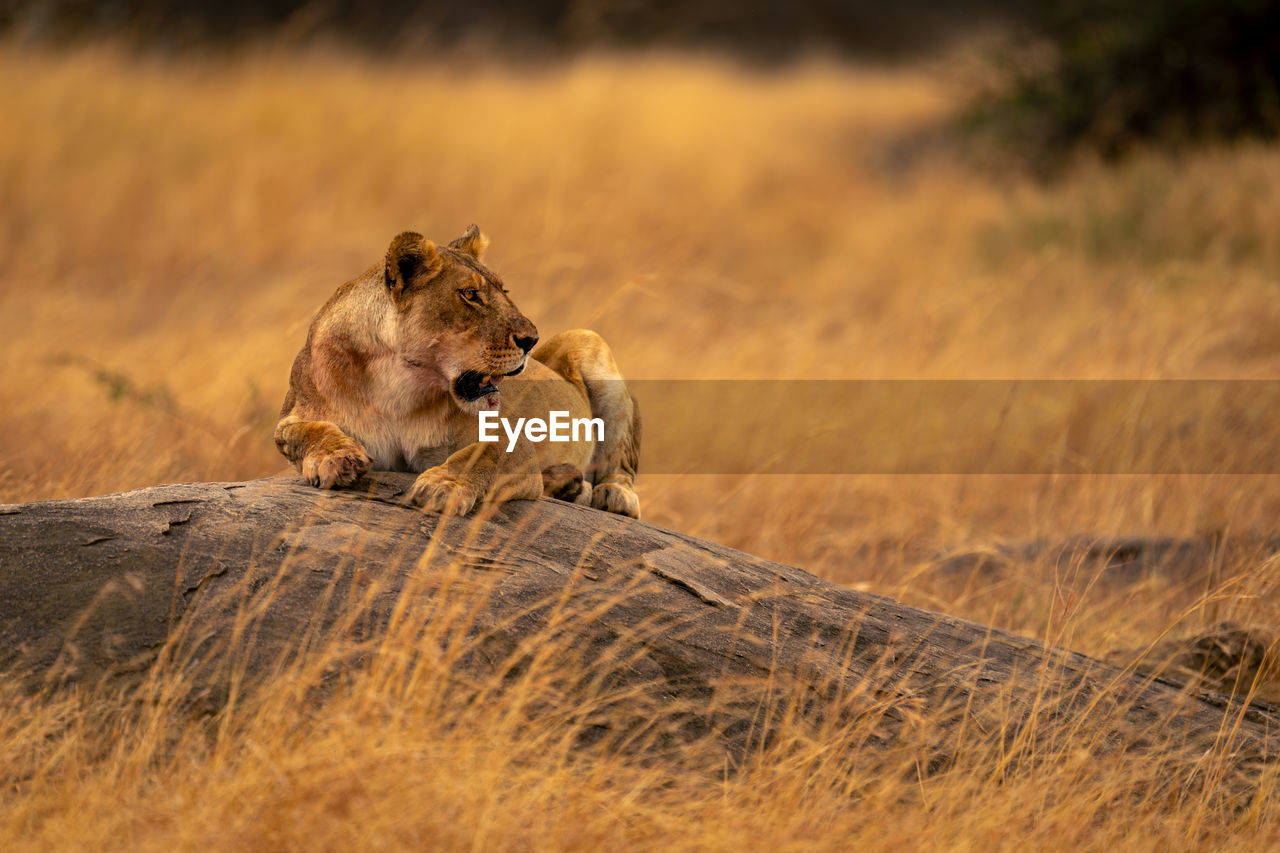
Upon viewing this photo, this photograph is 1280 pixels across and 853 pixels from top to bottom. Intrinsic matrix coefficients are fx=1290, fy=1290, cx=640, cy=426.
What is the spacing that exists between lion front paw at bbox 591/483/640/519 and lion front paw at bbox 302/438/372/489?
109 cm

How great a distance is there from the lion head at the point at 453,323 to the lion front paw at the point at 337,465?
0.31 meters

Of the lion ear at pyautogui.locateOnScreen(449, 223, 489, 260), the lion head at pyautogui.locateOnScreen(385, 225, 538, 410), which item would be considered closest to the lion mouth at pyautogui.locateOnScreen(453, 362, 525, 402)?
Answer: the lion head at pyautogui.locateOnScreen(385, 225, 538, 410)

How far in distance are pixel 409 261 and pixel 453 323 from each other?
0.72ft

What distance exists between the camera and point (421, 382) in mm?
3826

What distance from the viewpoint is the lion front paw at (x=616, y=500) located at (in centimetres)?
456

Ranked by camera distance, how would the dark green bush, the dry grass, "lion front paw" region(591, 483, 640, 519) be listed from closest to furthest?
the dry grass < "lion front paw" region(591, 483, 640, 519) < the dark green bush

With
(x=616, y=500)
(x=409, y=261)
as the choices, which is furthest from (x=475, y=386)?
(x=616, y=500)

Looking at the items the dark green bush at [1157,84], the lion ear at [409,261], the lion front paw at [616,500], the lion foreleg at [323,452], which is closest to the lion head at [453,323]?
the lion ear at [409,261]

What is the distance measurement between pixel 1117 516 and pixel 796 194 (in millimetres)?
10198

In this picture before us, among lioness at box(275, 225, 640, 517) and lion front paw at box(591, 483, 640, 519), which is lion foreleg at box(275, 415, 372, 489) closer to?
lioness at box(275, 225, 640, 517)

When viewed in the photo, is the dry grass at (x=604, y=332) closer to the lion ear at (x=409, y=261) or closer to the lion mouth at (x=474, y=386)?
the lion mouth at (x=474, y=386)

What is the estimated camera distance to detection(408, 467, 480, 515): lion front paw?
143 inches

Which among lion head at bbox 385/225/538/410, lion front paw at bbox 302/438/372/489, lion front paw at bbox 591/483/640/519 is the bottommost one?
lion front paw at bbox 591/483/640/519

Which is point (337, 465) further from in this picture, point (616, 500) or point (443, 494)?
point (616, 500)
